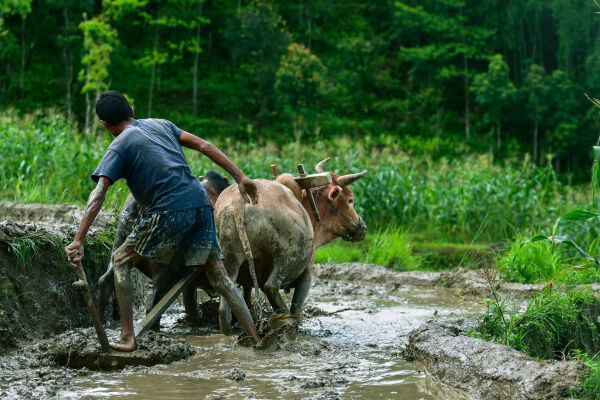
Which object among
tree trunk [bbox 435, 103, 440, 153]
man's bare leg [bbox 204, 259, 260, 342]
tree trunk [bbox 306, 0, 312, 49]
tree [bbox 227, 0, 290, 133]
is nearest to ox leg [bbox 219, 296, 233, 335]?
man's bare leg [bbox 204, 259, 260, 342]

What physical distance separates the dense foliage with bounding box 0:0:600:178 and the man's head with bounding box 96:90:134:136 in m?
26.4

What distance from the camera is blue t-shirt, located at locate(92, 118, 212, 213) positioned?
5.17 m

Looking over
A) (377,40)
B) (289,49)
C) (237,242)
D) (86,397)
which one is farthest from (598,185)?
(377,40)

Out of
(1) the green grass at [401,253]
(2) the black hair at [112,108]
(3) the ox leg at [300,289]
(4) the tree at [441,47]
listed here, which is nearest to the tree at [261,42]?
(4) the tree at [441,47]

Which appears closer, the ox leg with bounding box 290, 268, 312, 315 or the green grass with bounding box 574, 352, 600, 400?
the green grass with bounding box 574, 352, 600, 400

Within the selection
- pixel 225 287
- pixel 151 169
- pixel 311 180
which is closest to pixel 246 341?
pixel 225 287

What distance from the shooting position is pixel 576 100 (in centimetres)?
3641

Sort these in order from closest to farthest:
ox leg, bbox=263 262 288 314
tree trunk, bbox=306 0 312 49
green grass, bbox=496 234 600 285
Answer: ox leg, bbox=263 262 288 314, green grass, bbox=496 234 600 285, tree trunk, bbox=306 0 312 49

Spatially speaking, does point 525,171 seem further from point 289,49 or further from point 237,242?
point 289,49

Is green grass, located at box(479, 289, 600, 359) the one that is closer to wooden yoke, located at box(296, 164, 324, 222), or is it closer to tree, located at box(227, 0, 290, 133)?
wooden yoke, located at box(296, 164, 324, 222)

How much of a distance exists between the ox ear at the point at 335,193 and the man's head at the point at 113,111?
118 inches

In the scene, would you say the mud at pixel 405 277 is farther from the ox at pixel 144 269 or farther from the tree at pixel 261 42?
the tree at pixel 261 42

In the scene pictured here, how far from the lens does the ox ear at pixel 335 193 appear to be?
7.81m

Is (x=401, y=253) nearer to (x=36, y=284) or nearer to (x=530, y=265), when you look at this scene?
(x=530, y=265)
